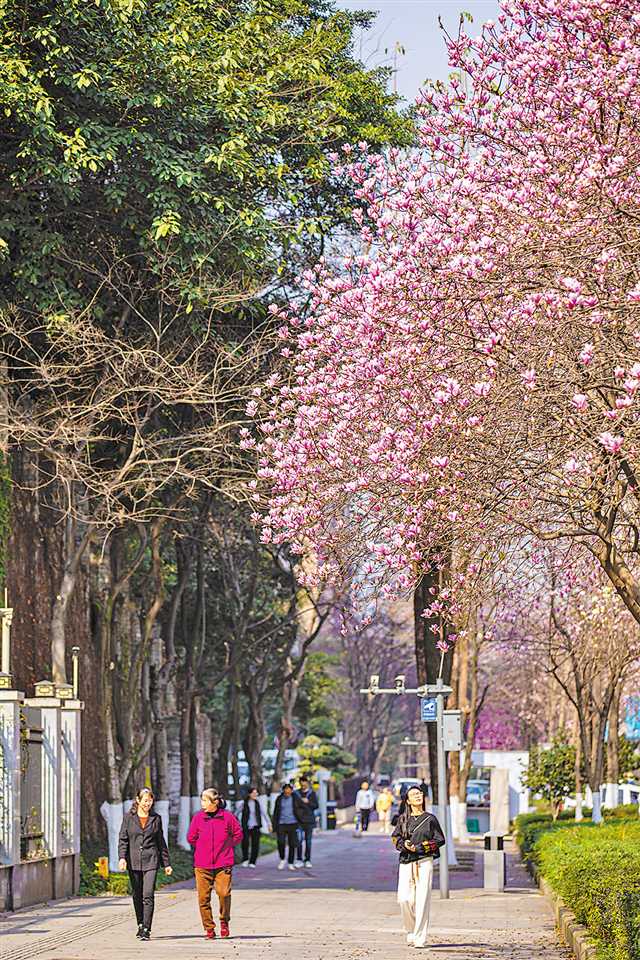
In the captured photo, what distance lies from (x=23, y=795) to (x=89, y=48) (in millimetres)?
9823

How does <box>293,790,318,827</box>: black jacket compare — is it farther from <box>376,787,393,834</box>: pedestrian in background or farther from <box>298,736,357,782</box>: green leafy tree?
<box>298,736,357,782</box>: green leafy tree

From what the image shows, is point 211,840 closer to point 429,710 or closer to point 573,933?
point 573,933

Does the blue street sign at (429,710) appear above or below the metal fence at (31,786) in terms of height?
above

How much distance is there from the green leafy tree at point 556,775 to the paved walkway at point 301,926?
31.2 feet

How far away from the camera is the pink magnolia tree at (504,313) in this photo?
10.6 meters

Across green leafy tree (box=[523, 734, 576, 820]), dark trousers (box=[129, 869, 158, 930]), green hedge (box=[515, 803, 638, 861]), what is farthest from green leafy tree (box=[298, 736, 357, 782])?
dark trousers (box=[129, 869, 158, 930])

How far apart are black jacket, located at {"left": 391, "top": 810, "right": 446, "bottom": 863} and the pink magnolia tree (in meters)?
4.03

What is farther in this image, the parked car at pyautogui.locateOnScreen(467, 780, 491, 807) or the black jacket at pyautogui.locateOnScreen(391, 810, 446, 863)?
the parked car at pyautogui.locateOnScreen(467, 780, 491, 807)

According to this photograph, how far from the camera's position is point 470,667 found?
38.4 meters

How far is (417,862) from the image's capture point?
1634 centimetres

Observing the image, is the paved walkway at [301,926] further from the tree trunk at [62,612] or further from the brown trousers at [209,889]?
the tree trunk at [62,612]

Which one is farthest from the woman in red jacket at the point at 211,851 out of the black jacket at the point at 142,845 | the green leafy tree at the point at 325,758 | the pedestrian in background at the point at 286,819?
the green leafy tree at the point at 325,758

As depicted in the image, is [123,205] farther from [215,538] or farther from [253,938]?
[215,538]

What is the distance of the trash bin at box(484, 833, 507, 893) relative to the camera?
→ 23984 mm
